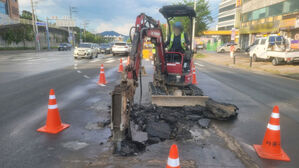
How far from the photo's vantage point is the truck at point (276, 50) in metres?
16.9

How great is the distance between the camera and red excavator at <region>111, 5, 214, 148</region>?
135 inches

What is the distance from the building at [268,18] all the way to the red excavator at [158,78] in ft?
70.3

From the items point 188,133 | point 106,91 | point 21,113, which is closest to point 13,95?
point 21,113

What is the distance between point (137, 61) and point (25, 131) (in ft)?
9.24

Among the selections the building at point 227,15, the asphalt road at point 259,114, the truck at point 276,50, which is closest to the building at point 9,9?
the truck at point 276,50

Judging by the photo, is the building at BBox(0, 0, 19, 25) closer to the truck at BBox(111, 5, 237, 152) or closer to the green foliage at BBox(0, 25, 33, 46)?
the green foliage at BBox(0, 25, 33, 46)

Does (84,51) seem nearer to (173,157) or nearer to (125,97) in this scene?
(125,97)

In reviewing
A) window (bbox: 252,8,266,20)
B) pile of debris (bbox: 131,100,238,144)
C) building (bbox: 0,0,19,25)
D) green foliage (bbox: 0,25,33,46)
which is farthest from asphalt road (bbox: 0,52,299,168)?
building (bbox: 0,0,19,25)

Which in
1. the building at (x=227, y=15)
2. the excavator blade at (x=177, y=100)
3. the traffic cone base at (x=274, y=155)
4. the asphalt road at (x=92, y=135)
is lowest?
the traffic cone base at (x=274, y=155)

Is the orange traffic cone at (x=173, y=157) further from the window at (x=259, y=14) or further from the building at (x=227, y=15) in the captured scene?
the building at (x=227, y=15)

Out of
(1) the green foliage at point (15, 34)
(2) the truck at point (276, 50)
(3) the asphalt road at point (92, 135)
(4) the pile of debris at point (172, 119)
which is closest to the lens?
(3) the asphalt road at point (92, 135)

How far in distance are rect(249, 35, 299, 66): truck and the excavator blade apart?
14751 mm

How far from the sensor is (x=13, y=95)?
7.21m

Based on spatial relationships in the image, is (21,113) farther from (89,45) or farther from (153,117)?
(89,45)
